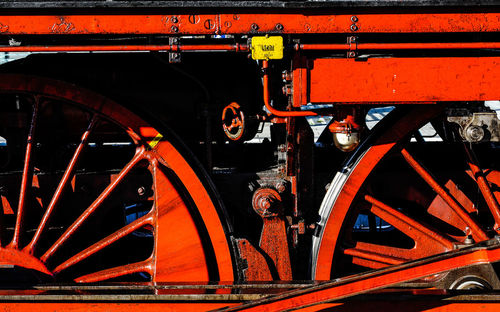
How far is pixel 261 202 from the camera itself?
10.1ft

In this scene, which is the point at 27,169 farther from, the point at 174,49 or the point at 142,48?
the point at 174,49

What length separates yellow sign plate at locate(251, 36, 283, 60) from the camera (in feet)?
8.12

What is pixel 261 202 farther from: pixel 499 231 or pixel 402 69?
pixel 499 231

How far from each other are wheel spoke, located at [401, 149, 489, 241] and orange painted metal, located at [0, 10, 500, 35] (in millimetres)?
913

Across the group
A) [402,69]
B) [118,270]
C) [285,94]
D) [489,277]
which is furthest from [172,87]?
[489,277]

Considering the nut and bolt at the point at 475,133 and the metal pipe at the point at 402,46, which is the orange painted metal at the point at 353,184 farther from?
the metal pipe at the point at 402,46

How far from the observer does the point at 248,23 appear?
249 centimetres

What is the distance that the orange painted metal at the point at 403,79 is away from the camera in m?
2.59

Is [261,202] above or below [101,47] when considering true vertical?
below

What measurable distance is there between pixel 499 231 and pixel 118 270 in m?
2.53

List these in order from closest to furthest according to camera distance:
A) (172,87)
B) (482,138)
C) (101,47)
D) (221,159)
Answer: (101,47), (482,138), (172,87), (221,159)

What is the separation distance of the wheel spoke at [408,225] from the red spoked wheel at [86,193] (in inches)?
40.9

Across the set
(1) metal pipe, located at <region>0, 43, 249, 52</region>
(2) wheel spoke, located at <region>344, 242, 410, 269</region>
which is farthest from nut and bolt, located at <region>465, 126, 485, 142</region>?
(1) metal pipe, located at <region>0, 43, 249, 52</region>

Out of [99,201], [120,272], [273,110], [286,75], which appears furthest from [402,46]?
[120,272]
